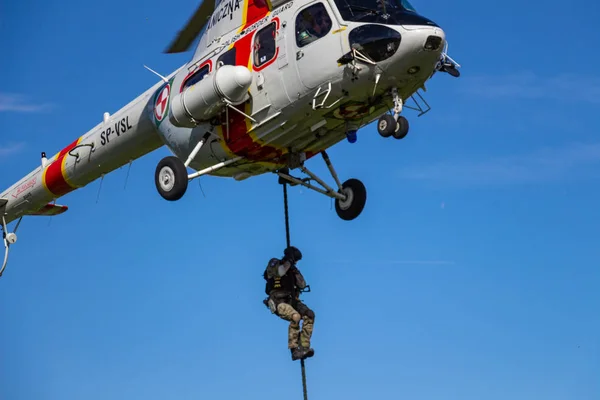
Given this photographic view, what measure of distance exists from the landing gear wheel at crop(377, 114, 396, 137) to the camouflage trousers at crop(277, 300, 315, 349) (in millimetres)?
3801

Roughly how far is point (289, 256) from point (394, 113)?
341cm

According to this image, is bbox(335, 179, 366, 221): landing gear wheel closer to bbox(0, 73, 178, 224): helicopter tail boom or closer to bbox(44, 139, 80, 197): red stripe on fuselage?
bbox(0, 73, 178, 224): helicopter tail boom

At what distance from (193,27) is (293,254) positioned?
221 inches

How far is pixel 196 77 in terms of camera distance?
2052 cm

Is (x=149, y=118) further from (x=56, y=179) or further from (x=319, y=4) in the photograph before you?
(x=319, y=4)

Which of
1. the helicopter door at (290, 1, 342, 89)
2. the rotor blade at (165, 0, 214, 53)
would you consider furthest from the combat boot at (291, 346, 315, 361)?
the rotor blade at (165, 0, 214, 53)

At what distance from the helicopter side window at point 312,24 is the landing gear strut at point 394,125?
1754 millimetres

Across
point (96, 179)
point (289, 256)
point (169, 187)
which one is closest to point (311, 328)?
point (289, 256)

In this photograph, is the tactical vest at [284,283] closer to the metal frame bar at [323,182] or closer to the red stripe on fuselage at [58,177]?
the metal frame bar at [323,182]

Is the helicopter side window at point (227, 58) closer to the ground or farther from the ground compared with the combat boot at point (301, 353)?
farther from the ground

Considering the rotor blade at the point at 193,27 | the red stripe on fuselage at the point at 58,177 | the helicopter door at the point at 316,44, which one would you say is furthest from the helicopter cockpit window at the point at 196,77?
the red stripe on fuselage at the point at 58,177

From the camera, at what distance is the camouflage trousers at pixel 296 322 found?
1980 centimetres

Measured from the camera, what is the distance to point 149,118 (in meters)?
22.0

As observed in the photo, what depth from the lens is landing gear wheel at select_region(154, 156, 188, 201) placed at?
19.7 meters
